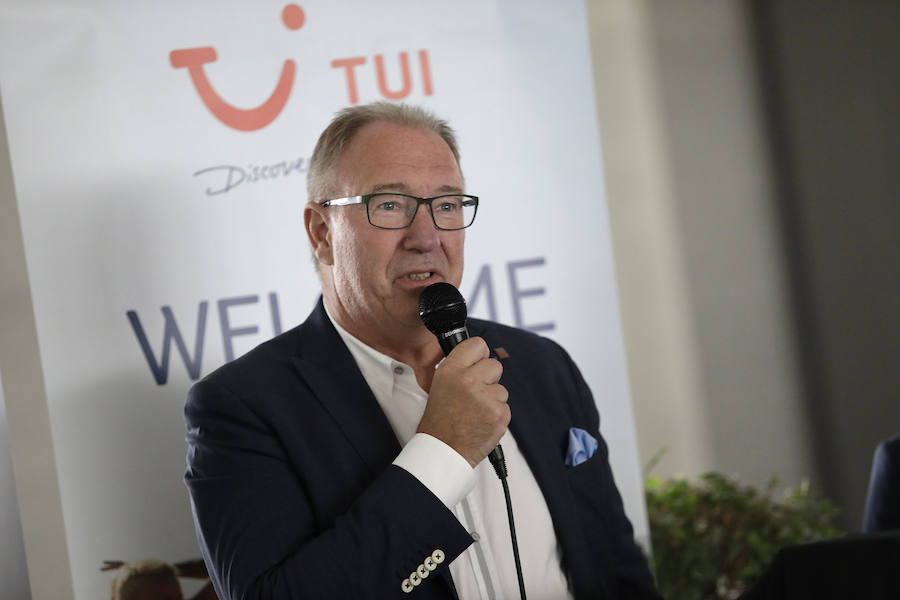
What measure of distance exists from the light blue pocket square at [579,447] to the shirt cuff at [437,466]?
463 mm

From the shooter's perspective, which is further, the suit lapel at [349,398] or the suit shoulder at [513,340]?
the suit shoulder at [513,340]

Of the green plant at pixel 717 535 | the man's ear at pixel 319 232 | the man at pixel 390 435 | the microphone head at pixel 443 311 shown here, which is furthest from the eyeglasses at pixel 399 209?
the green plant at pixel 717 535

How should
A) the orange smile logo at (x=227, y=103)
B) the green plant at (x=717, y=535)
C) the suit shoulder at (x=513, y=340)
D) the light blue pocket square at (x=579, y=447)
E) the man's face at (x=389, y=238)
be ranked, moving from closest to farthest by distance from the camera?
the man's face at (x=389, y=238) < the light blue pocket square at (x=579, y=447) < the suit shoulder at (x=513, y=340) < the orange smile logo at (x=227, y=103) < the green plant at (x=717, y=535)

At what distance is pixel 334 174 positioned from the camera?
200 cm

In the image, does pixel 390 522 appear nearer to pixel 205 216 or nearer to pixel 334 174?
pixel 334 174

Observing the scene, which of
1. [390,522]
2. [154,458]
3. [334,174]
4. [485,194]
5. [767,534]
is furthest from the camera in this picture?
[767,534]

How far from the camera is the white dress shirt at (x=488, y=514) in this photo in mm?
1786

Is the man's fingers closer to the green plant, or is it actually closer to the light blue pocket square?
the light blue pocket square

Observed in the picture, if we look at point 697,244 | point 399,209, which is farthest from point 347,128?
point 697,244

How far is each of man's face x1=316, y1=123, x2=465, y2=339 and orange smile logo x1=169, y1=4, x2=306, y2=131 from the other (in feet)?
2.48

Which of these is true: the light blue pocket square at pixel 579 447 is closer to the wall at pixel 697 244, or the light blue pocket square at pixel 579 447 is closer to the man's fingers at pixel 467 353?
the man's fingers at pixel 467 353

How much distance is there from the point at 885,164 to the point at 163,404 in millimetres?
3193

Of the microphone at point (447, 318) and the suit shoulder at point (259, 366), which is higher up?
the microphone at point (447, 318)

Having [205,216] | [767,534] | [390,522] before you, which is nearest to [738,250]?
[767,534]
